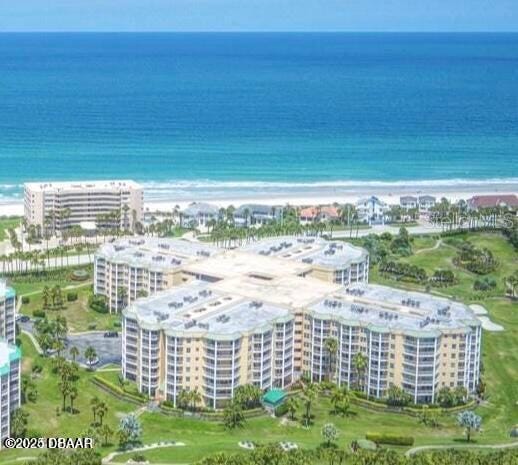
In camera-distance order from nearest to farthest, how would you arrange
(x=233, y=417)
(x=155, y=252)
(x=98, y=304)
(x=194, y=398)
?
(x=233, y=417), (x=194, y=398), (x=98, y=304), (x=155, y=252)

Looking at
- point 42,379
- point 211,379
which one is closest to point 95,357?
point 42,379

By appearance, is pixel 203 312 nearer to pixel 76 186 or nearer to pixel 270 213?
pixel 76 186

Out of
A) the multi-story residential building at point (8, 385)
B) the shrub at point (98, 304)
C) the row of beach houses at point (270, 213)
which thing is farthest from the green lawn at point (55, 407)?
the row of beach houses at point (270, 213)

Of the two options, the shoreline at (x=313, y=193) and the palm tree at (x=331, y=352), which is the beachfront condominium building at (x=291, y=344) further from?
the shoreline at (x=313, y=193)

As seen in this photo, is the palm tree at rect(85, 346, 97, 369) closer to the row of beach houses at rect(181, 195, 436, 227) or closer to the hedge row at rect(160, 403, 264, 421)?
the hedge row at rect(160, 403, 264, 421)

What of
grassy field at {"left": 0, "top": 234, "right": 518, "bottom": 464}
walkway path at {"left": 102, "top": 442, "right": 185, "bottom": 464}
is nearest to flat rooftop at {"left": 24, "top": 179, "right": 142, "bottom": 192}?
grassy field at {"left": 0, "top": 234, "right": 518, "bottom": 464}

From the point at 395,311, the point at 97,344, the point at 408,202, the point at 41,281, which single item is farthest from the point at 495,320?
the point at 408,202
